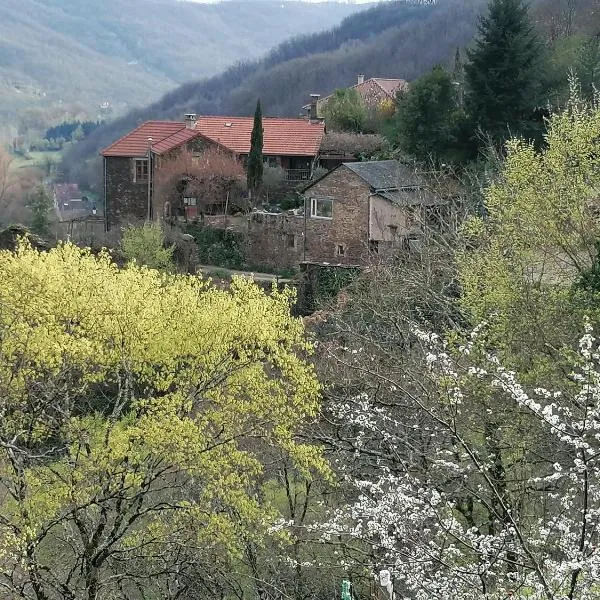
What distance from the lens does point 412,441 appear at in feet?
38.2

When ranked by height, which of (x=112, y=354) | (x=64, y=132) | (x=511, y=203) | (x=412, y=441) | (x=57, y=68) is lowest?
(x=412, y=441)

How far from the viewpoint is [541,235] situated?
46.0 ft

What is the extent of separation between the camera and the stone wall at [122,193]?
39.3m

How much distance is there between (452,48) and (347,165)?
50.8 metres

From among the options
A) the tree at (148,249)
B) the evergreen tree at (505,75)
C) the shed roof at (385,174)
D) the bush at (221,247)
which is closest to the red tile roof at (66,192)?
the bush at (221,247)

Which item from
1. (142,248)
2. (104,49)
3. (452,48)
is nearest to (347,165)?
(142,248)

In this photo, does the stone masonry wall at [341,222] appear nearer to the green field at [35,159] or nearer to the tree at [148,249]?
the tree at [148,249]

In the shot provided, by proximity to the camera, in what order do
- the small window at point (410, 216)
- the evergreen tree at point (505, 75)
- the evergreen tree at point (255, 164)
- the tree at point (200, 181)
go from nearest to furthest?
the small window at point (410, 216), the evergreen tree at point (505, 75), the tree at point (200, 181), the evergreen tree at point (255, 164)

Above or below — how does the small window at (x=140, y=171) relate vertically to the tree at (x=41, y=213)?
above

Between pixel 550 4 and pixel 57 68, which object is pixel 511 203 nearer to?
pixel 550 4

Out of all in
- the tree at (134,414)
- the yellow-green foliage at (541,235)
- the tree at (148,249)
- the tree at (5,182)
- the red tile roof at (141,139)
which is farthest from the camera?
the tree at (5,182)

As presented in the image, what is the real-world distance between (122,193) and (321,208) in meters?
13.5

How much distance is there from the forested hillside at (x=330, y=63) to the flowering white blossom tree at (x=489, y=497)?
6341 centimetres

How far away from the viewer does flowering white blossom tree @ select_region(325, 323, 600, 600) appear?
6145 mm
